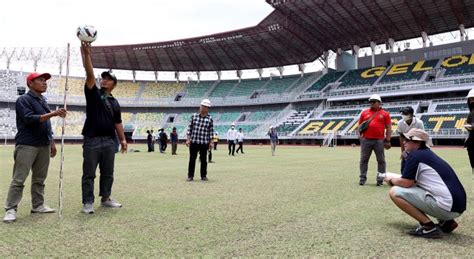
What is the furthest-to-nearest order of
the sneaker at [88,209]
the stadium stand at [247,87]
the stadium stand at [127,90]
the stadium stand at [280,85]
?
the stadium stand at [127,90], the stadium stand at [247,87], the stadium stand at [280,85], the sneaker at [88,209]

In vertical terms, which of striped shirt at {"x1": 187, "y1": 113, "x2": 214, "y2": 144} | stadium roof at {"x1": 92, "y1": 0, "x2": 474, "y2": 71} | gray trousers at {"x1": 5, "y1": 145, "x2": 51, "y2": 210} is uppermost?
stadium roof at {"x1": 92, "y1": 0, "x2": 474, "y2": 71}

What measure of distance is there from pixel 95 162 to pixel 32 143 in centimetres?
84

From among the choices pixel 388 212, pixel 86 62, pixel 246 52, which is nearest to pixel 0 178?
pixel 86 62

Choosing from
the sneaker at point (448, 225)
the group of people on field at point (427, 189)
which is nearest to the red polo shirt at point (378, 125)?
the group of people on field at point (427, 189)

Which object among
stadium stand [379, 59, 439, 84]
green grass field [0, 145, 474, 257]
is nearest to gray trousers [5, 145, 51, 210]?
green grass field [0, 145, 474, 257]

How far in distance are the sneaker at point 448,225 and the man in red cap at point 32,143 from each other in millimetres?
4740

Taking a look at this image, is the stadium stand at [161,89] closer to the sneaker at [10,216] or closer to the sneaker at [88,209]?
the sneaker at [88,209]

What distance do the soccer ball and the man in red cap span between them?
2.78ft

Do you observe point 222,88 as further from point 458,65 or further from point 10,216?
point 10,216

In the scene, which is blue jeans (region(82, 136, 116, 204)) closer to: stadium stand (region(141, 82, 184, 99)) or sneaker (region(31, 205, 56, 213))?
sneaker (region(31, 205, 56, 213))

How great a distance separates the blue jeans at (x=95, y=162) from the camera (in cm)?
523

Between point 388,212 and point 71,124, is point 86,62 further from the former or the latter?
point 71,124

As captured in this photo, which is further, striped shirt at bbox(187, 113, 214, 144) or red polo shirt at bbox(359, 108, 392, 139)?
striped shirt at bbox(187, 113, 214, 144)

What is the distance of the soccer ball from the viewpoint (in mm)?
4586
